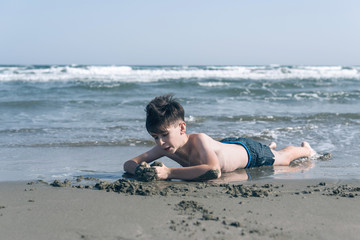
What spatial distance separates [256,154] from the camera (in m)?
4.16

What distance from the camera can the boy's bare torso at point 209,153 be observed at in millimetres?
3557

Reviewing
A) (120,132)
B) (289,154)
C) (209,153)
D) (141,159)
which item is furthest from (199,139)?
(120,132)

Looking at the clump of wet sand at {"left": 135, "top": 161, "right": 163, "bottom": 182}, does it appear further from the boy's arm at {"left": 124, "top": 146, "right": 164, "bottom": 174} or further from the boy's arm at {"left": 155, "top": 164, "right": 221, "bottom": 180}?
the boy's arm at {"left": 124, "top": 146, "right": 164, "bottom": 174}

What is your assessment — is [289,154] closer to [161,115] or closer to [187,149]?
[187,149]

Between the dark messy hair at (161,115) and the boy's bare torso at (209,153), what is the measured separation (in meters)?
0.34

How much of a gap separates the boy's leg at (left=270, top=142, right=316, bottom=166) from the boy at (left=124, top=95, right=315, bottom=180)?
133 millimetres

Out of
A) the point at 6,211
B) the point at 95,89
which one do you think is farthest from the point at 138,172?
the point at 95,89

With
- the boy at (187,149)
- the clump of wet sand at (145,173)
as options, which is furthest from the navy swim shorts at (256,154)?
the clump of wet sand at (145,173)

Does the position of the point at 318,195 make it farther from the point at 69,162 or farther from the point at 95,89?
the point at 95,89

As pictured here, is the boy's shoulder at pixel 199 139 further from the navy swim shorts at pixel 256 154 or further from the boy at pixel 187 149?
the navy swim shorts at pixel 256 154

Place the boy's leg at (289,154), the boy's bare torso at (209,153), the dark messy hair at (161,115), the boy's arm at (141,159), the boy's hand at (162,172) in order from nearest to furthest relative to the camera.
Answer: the dark messy hair at (161,115), the boy's hand at (162,172), the boy's bare torso at (209,153), the boy's arm at (141,159), the boy's leg at (289,154)

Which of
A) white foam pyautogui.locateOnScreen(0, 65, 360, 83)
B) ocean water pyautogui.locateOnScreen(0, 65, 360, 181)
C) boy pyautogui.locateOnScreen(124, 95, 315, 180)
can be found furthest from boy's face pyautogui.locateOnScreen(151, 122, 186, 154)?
white foam pyautogui.locateOnScreen(0, 65, 360, 83)

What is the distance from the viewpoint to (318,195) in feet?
9.75

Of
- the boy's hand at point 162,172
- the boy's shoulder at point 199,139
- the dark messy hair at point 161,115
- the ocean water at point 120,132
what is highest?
the dark messy hair at point 161,115
